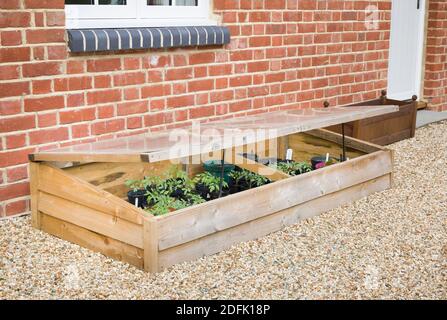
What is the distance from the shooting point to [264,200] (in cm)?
421

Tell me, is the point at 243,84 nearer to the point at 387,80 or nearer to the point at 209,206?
the point at 209,206

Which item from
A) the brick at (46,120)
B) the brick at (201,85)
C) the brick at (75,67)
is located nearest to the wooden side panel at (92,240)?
the brick at (46,120)

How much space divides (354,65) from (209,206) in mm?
3931

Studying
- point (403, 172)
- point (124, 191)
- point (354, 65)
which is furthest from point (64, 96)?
point (354, 65)

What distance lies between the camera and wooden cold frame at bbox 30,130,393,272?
12.0 ft

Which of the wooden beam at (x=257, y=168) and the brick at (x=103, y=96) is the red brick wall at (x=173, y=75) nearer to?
the brick at (x=103, y=96)

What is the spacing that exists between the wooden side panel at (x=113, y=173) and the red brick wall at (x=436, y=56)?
5468 mm

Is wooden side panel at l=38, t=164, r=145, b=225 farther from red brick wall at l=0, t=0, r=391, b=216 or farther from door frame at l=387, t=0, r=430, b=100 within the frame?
door frame at l=387, t=0, r=430, b=100

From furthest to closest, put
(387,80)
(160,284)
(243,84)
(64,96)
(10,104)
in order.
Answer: (387,80), (243,84), (64,96), (10,104), (160,284)

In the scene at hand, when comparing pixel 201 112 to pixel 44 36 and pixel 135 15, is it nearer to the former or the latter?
pixel 135 15

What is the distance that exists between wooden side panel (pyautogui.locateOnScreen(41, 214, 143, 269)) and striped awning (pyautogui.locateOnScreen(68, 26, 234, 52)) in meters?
1.17

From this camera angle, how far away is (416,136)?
7641mm

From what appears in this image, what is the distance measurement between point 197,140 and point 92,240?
0.87 meters

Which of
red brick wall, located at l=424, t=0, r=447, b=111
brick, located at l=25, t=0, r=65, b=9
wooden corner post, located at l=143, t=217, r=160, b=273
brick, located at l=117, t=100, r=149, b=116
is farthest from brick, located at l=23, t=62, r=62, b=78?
red brick wall, located at l=424, t=0, r=447, b=111
